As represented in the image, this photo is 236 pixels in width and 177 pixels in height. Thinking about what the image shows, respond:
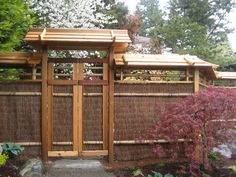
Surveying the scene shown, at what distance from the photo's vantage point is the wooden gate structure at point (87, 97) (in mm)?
8805

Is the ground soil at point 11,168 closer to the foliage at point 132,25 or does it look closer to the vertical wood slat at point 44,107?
the vertical wood slat at point 44,107

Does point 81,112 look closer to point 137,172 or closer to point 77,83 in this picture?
point 77,83

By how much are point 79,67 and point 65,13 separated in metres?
5.96

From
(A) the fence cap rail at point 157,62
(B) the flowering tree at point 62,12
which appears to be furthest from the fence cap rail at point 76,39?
(B) the flowering tree at point 62,12

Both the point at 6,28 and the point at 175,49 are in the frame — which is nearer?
the point at 6,28

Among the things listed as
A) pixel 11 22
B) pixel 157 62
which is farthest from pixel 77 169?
pixel 11 22

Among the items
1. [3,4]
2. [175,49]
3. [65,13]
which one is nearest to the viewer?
[3,4]

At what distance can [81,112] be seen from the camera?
896 centimetres

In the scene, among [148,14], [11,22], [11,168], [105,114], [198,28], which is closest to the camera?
[11,168]

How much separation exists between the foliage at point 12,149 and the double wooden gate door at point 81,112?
2.15ft

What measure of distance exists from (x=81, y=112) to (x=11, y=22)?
101 inches

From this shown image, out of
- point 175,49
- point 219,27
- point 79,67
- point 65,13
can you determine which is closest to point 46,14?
point 65,13

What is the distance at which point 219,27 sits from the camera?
100 ft

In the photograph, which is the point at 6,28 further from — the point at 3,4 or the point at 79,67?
the point at 79,67
